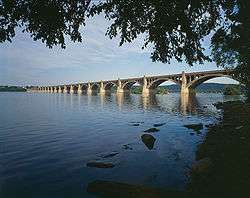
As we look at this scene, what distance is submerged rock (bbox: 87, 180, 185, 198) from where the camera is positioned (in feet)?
33.2

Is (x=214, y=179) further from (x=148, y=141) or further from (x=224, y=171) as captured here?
(x=148, y=141)

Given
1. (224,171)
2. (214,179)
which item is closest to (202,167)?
(224,171)

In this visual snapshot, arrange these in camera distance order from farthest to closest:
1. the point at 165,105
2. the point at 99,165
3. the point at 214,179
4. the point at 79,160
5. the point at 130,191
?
the point at 165,105, the point at 79,160, the point at 99,165, the point at 214,179, the point at 130,191

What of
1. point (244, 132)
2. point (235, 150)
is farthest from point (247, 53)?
point (235, 150)

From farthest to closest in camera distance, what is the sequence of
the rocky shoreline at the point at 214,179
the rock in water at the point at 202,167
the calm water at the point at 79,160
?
1. the rock in water at the point at 202,167
2. the calm water at the point at 79,160
3. the rocky shoreline at the point at 214,179

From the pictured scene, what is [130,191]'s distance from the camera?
1046cm

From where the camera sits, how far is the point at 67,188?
12.9 m

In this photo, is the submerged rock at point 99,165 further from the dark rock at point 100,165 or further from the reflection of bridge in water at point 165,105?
the reflection of bridge in water at point 165,105

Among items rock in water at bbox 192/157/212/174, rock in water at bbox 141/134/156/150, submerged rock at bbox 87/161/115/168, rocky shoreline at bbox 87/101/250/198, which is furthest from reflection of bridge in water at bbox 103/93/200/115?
rock in water at bbox 192/157/212/174

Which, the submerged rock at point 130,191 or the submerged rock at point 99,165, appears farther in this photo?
the submerged rock at point 99,165

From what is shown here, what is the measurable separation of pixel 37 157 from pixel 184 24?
1195 cm

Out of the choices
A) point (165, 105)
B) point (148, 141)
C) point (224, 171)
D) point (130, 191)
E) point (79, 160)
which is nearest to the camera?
point (130, 191)

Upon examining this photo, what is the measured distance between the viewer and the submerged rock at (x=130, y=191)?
1011cm

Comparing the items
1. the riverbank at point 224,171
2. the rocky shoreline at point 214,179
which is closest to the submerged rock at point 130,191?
the rocky shoreline at point 214,179
